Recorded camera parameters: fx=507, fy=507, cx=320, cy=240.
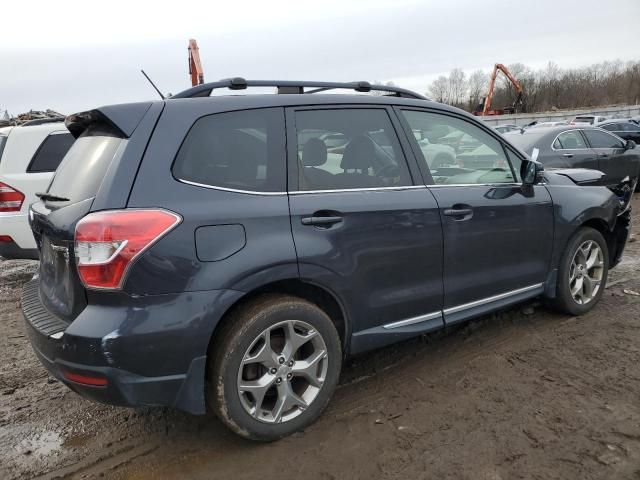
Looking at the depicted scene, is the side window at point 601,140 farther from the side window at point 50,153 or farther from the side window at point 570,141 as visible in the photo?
the side window at point 50,153

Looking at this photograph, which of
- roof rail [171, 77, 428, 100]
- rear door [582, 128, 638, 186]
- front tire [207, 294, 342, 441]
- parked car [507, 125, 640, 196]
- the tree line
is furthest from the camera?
the tree line

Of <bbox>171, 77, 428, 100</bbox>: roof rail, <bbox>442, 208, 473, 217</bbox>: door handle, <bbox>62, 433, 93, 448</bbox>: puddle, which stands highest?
<bbox>171, 77, 428, 100</bbox>: roof rail

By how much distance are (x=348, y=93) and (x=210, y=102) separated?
956mm

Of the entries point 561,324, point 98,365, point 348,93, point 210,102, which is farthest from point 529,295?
point 98,365

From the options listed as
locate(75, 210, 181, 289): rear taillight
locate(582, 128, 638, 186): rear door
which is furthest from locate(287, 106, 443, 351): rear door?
locate(582, 128, 638, 186): rear door

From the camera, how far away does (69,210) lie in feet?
8.00

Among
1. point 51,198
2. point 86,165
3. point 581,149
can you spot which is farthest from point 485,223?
point 581,149

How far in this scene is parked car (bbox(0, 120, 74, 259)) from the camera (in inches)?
221

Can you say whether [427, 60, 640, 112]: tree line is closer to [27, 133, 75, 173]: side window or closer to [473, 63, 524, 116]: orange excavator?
[473, 63, 524, 116]: orange excavator

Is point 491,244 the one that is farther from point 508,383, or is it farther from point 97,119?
point 97,119

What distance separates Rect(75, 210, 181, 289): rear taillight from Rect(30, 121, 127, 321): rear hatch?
0.09 m

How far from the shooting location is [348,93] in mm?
3182

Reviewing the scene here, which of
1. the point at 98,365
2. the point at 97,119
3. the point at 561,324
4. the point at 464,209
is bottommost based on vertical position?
the point at 561,324

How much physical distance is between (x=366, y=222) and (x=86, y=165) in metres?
1.52
